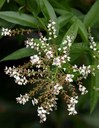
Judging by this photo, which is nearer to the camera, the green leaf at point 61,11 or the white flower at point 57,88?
the white flower at point 57,88

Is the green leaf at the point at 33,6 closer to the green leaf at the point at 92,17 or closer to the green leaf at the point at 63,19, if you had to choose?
the green leaf at the point at 63,19

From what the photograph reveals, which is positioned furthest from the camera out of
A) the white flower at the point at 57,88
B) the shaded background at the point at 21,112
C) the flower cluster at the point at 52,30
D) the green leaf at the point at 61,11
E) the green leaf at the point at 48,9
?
the shaded background at the point at 21,112

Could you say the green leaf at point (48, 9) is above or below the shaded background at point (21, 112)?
above

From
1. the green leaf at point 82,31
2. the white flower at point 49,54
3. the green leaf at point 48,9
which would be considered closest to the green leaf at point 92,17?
the green leaf at point 82,31

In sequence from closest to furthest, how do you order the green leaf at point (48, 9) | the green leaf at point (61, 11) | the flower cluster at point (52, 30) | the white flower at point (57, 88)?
the white flower at point (57, 88) < the flower cluster at point (52, 30) < the green leaf at point (48, 9) < the green leaf at point (61, 11)

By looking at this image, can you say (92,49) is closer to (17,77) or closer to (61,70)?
(61,70)

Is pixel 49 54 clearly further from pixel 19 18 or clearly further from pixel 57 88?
pixel 19 18

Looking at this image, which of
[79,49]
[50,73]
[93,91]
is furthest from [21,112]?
[50,73]

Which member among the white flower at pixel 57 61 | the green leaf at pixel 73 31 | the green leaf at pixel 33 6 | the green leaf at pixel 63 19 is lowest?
the white flower at pixel 57 61

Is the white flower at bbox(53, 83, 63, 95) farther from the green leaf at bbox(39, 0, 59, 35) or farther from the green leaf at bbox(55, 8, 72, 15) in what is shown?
the green leaf at bbox(55, 8, 72, 15)

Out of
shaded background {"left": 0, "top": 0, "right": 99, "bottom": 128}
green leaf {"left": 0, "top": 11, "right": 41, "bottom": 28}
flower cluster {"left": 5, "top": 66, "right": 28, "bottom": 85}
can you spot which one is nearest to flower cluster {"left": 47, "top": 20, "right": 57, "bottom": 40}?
green leaf {"left": 0, "top": 11, "right": 41, "bottom": 28}
